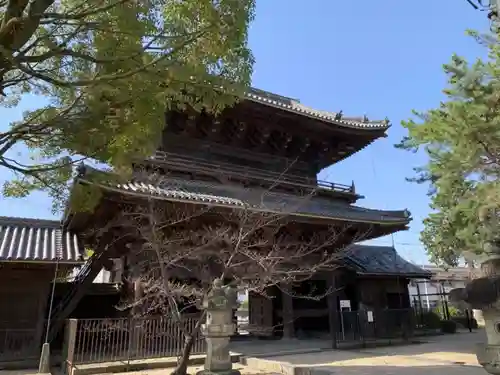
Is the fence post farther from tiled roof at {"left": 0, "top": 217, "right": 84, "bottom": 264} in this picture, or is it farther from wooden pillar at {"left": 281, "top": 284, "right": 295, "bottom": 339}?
wooden pillar at {"left": 281, "top": 284, "right": 295, "bottom": 339}

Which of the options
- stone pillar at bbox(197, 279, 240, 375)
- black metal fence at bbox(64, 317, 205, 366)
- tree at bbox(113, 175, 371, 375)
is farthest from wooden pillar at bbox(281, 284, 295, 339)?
stone pillar at bbox(197, 279, 240, 375)

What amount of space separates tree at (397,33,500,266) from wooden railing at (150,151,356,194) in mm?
4243

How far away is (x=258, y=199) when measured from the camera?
12305 millimetres

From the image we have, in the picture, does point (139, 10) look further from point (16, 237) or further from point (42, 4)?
point (16, 237)

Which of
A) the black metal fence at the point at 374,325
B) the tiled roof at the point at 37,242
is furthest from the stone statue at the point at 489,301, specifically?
the tiled roof at the point at 37,242

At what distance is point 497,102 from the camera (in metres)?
9.85

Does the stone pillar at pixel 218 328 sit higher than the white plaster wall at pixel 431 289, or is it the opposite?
the white plaster wall at pixel 431 289

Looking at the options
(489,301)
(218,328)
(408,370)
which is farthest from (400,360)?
(218,328)

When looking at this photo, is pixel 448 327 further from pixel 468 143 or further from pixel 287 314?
pixel 468 143

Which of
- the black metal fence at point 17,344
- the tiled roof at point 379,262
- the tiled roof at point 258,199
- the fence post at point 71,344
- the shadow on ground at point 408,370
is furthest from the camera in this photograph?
the tiled roof at point 379,262

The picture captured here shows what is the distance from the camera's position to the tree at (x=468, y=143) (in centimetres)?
990

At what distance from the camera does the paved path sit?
8867mm

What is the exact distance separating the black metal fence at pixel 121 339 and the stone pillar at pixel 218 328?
190 cm

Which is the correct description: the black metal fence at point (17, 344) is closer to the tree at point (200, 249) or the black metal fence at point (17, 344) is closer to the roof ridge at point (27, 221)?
the tree at point (200, 249)
